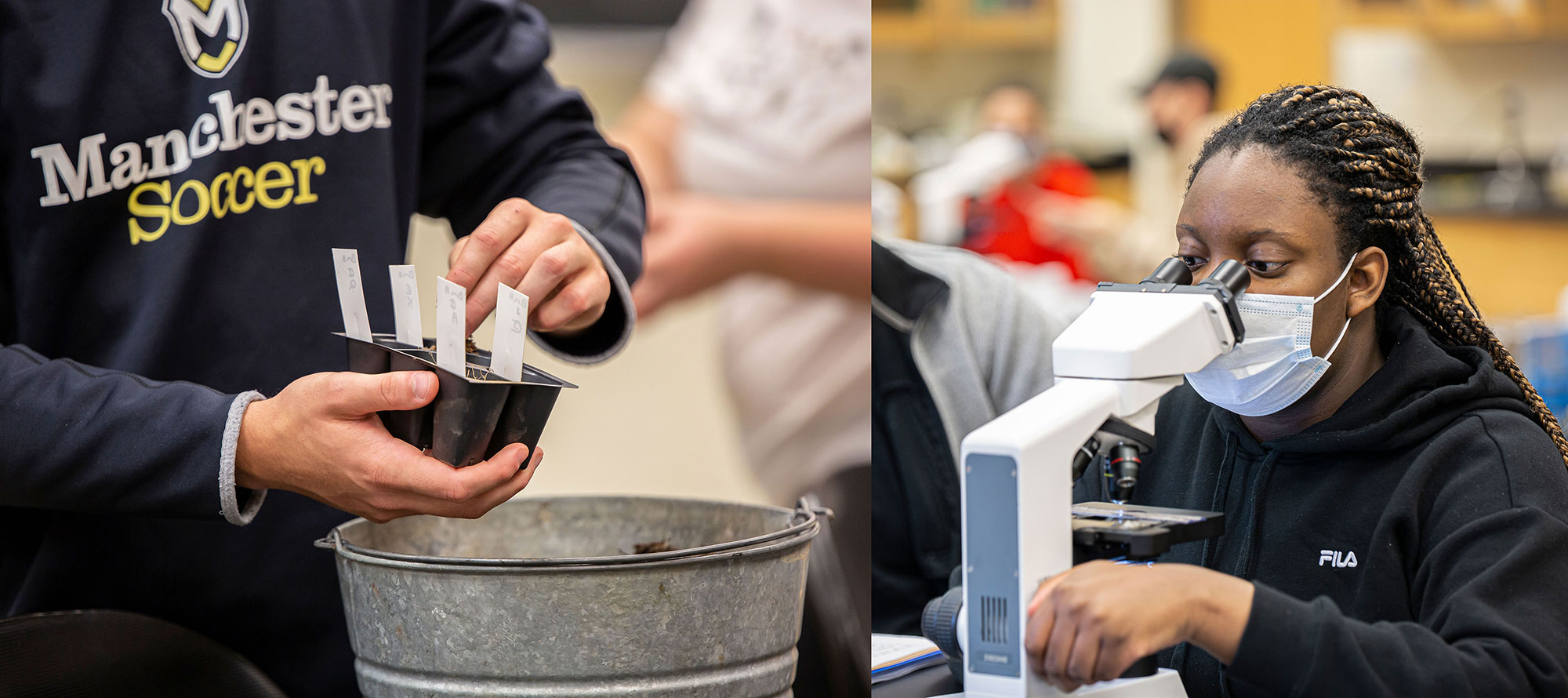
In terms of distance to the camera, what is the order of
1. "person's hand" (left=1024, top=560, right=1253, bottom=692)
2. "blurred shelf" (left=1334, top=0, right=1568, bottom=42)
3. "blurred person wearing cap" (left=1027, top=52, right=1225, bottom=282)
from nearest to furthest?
"person's hand" (left=1024, top=560, right=1253, bottom=692), "blurred person wearing cap" (left=1027, top=52, right=1225, bottom=282), "blurred shelf" (left=1334, top=0, right=1568, bottom=42)

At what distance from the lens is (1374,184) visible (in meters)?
1.10

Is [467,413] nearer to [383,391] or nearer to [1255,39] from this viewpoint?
[383,391]

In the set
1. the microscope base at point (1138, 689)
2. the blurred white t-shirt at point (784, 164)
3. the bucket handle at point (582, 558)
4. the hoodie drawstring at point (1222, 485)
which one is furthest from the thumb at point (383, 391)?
the blurred white t-shirt at point (784, 164)

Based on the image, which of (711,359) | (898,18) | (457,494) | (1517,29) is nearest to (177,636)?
(457,494)

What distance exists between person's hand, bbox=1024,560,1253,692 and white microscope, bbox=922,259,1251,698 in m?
0.01

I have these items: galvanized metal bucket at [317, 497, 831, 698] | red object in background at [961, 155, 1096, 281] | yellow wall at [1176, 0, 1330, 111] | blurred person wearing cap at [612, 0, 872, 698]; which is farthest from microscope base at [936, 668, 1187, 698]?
yellow wall at [1176, 0, 1330, 111]

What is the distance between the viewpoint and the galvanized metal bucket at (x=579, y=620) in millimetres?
899

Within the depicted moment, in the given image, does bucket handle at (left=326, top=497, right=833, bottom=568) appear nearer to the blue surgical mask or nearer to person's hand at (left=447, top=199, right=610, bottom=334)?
person's hand at (left=447, top=199, right=610, bottom=334)

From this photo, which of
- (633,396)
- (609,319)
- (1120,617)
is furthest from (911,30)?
(1120,617)

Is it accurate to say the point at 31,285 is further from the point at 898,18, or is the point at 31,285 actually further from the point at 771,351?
the point at 898,18

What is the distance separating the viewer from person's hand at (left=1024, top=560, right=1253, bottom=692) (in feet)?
2.72

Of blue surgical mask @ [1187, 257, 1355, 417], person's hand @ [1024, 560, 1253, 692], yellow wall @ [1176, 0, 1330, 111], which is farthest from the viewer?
yellow wall @ [1176, 0, 1330, 111]

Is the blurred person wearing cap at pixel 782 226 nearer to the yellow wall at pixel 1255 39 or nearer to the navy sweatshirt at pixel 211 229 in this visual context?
the navy sweatshirt at pixel 211 229

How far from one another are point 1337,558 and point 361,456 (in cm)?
76
